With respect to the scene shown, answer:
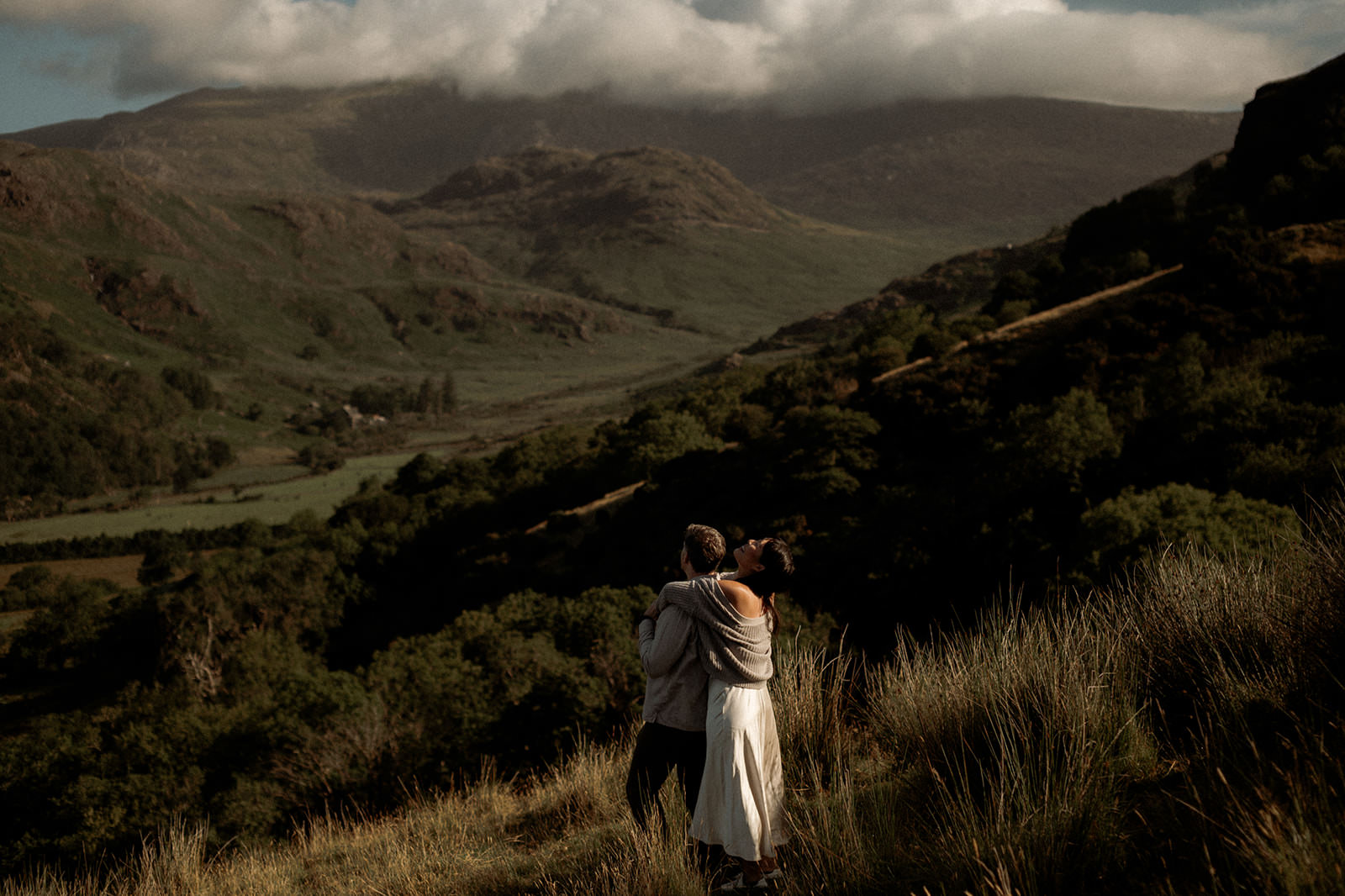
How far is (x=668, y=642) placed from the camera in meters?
4.62

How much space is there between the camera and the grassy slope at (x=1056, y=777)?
129 inches

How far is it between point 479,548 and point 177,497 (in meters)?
122

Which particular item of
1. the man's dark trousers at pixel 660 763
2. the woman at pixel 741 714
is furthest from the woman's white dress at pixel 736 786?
the man's dark trousers at pixel 660 763

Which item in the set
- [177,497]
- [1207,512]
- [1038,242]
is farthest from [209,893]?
[177,497]

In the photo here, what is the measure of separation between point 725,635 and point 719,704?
0.38 meters

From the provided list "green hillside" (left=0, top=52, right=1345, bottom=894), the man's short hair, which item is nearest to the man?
the man's short hair

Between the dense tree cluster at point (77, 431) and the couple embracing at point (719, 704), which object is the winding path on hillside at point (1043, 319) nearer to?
the couple embracing at point (719, 704)

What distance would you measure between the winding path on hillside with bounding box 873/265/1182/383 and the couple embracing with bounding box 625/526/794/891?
32078 mm

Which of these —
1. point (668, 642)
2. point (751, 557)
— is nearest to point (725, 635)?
point (668, 642)

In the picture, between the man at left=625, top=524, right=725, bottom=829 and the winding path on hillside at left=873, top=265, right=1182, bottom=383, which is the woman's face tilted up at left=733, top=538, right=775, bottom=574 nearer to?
the man at left=625, top=524, right=725, bottom=829

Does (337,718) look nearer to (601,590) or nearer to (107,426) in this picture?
(601,590)

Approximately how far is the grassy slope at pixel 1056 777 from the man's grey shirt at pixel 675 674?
674mm

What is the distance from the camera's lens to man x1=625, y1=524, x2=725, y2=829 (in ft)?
15.2

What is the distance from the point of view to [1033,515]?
66.3 ft
